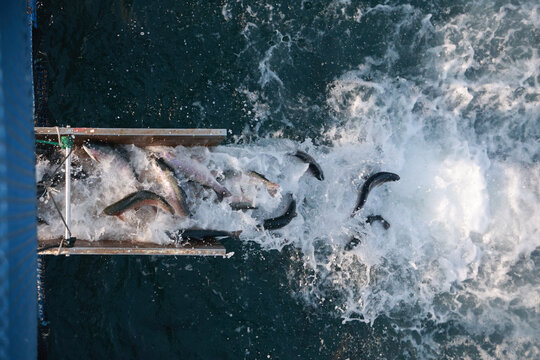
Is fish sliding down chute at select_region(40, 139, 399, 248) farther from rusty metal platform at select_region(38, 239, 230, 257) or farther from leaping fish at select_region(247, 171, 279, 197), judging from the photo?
rusty metal platform at select_region(38, 239, 230, 257)

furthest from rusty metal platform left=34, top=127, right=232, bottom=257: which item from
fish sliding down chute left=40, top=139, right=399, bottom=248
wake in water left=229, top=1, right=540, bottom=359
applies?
wake in water left=229, top=1, right=540, bottom=359

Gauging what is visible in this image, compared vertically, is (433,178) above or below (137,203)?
above

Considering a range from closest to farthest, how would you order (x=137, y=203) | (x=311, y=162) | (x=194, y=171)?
(x=137, y=203), (x=194, y=171), (x=311, y=162)

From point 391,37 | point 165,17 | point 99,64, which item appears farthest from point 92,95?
point 391,37

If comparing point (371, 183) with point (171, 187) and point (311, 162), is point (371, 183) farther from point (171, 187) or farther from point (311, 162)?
point (171, 187)

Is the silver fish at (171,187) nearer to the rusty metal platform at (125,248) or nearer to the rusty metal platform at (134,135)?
the rusty metal platform at (134,135)

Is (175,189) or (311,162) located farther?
(311,162)

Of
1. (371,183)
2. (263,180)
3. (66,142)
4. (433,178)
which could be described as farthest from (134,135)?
(433,178)
